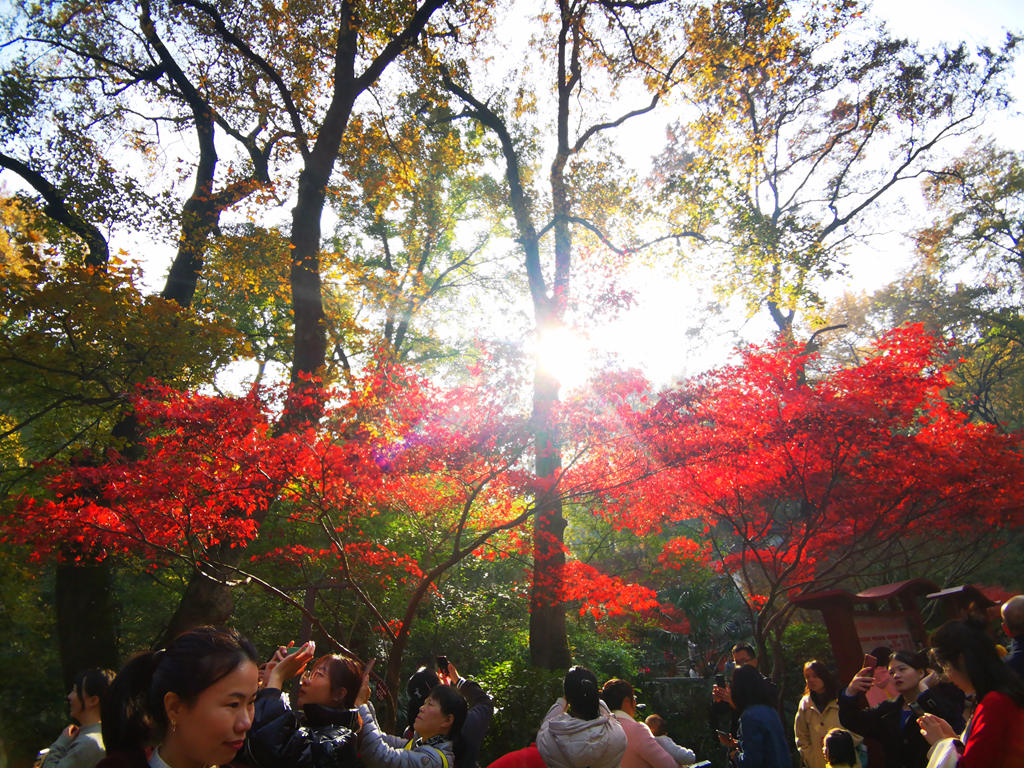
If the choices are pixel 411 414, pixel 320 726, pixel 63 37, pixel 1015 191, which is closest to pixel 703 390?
pixel 411 414

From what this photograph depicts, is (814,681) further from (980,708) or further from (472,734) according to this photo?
(472,734)

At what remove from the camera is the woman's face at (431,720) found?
2791 mm

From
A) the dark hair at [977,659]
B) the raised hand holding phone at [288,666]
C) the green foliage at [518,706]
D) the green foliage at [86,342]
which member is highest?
the green foliage at [86,342]

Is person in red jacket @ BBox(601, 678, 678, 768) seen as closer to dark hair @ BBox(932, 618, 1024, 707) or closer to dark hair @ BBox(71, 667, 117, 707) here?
dark hair @ BBox(932, 618, 1024, 707)

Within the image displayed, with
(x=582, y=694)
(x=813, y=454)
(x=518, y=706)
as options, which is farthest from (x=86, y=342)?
(x=813, y=454)

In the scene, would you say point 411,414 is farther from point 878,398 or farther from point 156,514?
point 878,398

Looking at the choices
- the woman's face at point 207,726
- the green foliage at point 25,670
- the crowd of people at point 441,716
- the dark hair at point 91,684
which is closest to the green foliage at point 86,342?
the green foliage at point 25,670

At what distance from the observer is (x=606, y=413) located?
7.28 meters

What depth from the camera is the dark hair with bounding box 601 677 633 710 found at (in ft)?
11.4

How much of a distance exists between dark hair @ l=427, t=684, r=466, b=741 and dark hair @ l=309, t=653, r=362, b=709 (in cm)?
45

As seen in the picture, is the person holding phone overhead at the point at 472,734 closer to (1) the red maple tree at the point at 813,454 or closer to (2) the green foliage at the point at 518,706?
(2) the green foliage at the point at 518,706

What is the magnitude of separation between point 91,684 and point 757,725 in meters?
4.01

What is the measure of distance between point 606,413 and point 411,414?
2.64 meters

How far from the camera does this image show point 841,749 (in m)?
3.43
